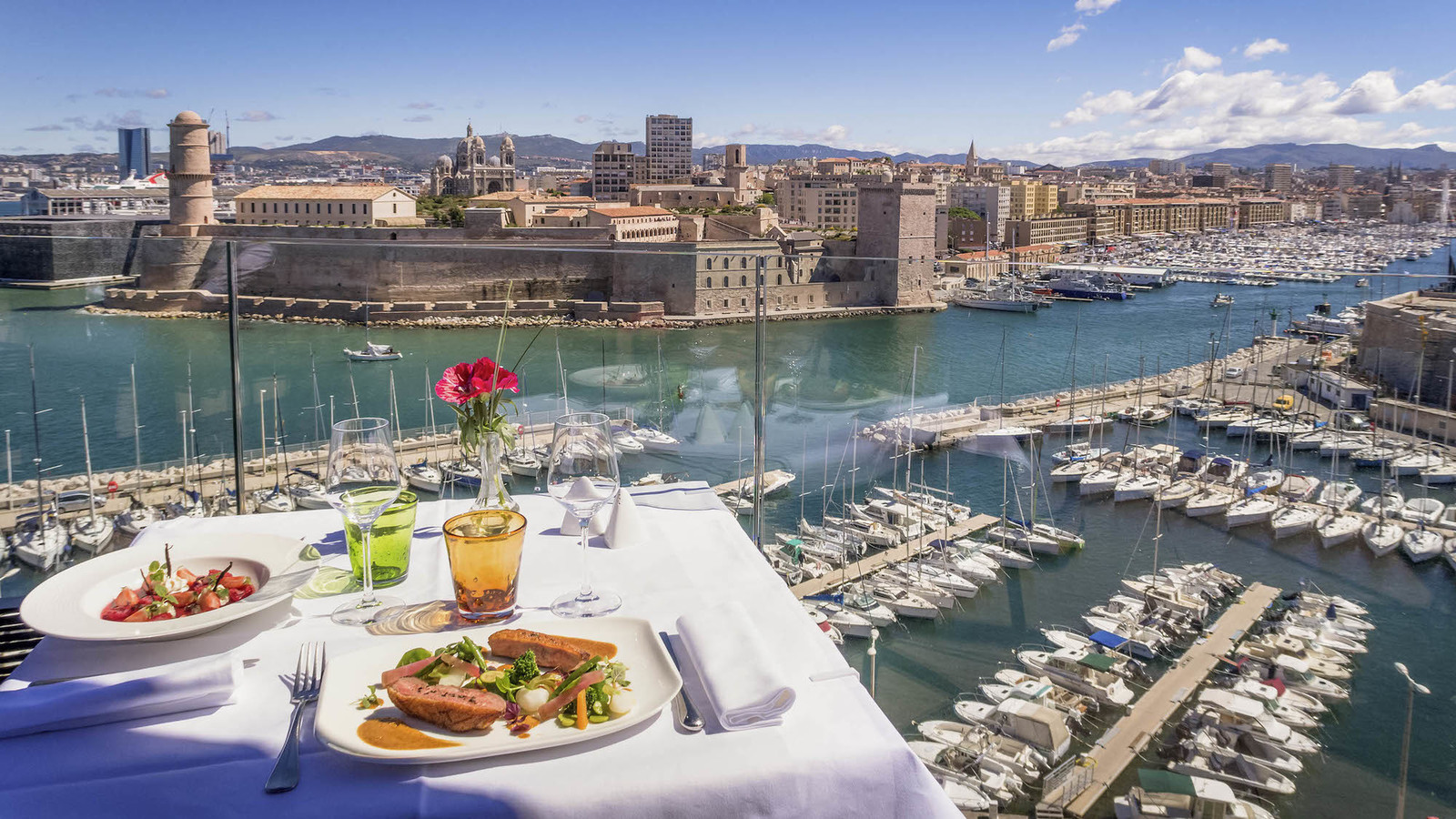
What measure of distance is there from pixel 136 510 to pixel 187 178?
12.6 m

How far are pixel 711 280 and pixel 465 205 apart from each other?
26.6ft

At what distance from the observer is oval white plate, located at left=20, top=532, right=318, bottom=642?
1.82ft

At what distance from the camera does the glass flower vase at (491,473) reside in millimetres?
692

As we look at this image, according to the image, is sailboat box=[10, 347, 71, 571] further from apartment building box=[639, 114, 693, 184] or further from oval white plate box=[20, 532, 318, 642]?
apartment building box=[639, 114, 693, 184]

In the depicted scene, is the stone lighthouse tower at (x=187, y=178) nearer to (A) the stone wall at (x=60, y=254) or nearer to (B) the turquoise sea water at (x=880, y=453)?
(A) the stone wall at (x=60, y=254)

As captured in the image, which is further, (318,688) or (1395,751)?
(1395,751)

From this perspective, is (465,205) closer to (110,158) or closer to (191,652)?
(191,652)

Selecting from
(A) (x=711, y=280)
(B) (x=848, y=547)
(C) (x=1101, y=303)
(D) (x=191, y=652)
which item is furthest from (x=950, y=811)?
(C) (x=1101, y=303)

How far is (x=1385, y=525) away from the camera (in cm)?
284

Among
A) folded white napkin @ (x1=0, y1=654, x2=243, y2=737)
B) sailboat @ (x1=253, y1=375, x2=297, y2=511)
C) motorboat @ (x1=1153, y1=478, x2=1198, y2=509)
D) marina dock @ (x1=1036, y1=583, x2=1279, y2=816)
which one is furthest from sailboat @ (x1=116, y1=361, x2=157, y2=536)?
motorboat @ (x1=1153, y1=478, x2=1198, y2=509)

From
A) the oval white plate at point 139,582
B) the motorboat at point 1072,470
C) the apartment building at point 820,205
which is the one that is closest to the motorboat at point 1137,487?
the motorboat at point 1072,470

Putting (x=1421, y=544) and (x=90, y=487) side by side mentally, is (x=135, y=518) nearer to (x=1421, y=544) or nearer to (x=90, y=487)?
(x=90, y=487)

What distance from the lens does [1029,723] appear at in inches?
130

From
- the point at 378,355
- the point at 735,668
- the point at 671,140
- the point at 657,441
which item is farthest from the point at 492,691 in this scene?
the point at 671,140
